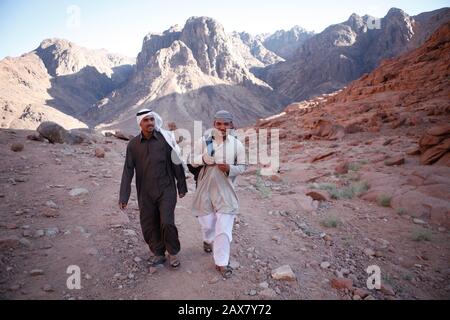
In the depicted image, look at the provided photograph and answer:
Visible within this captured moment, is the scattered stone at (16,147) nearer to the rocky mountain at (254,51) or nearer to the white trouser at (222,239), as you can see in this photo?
the white trouser at (222,239)

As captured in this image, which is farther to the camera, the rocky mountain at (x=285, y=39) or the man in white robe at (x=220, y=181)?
the rocky mountain at (x=285, y=39)

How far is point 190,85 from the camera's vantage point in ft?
173

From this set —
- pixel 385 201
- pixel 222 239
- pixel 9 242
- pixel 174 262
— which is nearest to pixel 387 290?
pixel 222 239

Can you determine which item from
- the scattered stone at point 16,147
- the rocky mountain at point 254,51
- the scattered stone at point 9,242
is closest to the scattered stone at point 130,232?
the scattered stone at point 9,242

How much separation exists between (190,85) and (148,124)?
51.3 m

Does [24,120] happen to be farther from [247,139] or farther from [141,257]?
[141,257]

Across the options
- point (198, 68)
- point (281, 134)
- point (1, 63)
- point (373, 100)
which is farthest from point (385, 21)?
point (1, 63)

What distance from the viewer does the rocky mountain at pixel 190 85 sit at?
48.6 m

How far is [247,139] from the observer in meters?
19.5

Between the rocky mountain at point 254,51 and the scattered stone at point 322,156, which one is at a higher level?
the rocky mountain at point 254,51

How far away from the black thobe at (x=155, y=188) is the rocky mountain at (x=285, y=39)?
97242mm

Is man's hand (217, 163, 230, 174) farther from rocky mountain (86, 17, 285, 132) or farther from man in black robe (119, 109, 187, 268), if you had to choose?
rocky mountain (86, 17, 285, 132)
